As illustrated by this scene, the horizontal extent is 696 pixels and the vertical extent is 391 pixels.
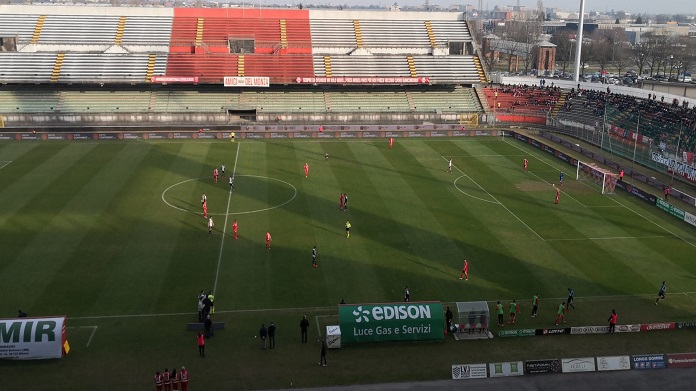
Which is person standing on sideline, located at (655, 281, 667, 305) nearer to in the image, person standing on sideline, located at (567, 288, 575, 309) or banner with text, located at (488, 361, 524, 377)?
person standing on sideline, located at (567, 288, 575, 309)

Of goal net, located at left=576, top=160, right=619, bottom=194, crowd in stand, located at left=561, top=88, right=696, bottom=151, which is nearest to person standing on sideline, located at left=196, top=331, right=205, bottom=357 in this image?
goal net, located at left=576, top=160, right=619, bottom=194

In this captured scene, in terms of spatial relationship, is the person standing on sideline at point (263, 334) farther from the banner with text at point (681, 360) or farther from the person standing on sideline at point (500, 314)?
the banner with text at point (681, 360)

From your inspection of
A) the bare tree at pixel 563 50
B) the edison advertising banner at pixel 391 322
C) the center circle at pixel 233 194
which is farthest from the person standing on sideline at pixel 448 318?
the bare tree at pixel 563 50

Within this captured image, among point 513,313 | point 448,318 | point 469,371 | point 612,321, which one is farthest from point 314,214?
point 612,321

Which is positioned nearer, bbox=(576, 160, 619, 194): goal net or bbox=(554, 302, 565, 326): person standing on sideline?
bbox=(554, 302, 565, 326): person standing on sideline

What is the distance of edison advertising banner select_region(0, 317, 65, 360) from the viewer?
24.4 metres

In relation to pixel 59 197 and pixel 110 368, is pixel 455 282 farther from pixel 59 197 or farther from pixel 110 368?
pixel 59 197

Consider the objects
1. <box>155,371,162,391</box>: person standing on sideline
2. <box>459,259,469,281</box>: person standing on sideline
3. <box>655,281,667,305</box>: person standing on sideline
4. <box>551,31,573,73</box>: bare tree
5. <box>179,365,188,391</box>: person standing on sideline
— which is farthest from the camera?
<box>551,31,573,73</box>: bare tree

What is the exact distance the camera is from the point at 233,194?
155 ft

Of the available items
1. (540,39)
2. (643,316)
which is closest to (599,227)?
(643,316)

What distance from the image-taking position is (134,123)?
2997 inches

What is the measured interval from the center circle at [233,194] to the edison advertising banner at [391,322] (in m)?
18.5

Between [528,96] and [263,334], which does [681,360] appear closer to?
[263,334]

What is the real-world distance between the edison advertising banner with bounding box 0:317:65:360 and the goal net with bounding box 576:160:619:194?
41244 millimetres
